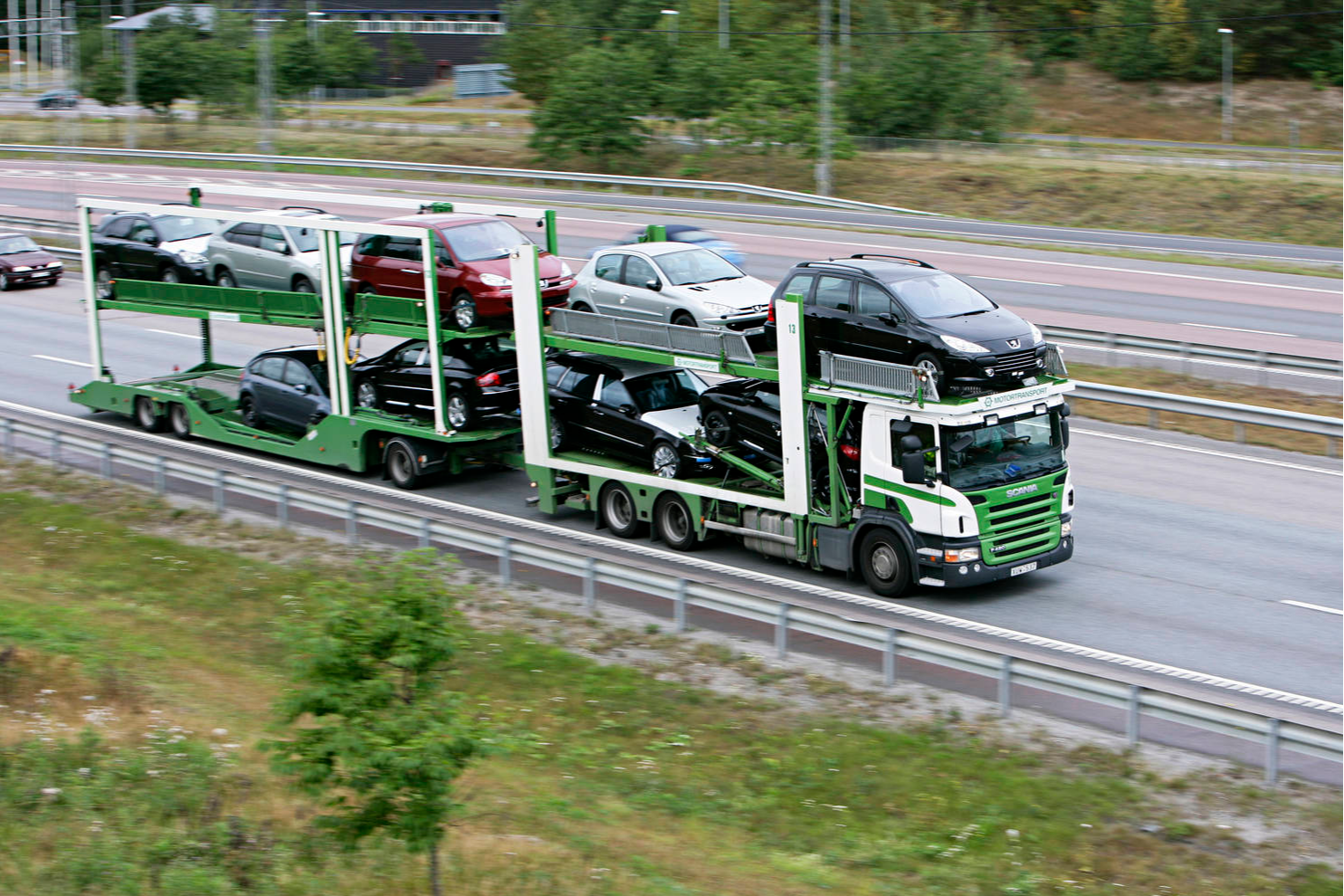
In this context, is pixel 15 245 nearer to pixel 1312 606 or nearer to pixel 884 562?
pixel 884 562

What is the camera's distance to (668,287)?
1983 cm

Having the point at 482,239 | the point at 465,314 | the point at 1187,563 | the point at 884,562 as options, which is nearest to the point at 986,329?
the point at 884,562

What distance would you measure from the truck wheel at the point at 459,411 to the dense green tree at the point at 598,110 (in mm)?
26557

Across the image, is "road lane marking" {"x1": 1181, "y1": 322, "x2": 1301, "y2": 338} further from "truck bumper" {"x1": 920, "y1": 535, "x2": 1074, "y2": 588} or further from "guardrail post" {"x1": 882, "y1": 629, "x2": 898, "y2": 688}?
"guardrail post" {"x1": 882, "y1": 629, "x2": 898, "y2": 688}

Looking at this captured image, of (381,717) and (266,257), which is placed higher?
(266,257)

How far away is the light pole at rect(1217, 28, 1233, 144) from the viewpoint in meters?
73.5

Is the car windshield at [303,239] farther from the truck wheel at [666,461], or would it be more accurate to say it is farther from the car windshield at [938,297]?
the car windshield at [938,297]

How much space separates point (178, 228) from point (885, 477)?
1895cm

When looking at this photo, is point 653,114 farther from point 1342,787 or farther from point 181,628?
point 1342,787

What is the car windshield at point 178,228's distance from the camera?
27969 millimetres

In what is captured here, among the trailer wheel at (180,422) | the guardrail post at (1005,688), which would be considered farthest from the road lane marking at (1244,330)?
the trailer wheel at (180,422)

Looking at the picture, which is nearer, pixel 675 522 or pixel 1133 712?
pixel 1133 712

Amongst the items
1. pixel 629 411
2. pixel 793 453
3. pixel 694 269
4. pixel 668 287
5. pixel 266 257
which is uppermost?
pixel 266 257

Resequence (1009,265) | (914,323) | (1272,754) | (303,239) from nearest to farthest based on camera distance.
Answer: (1272,754) → (914,323) → (303,239) → (1009,265)
